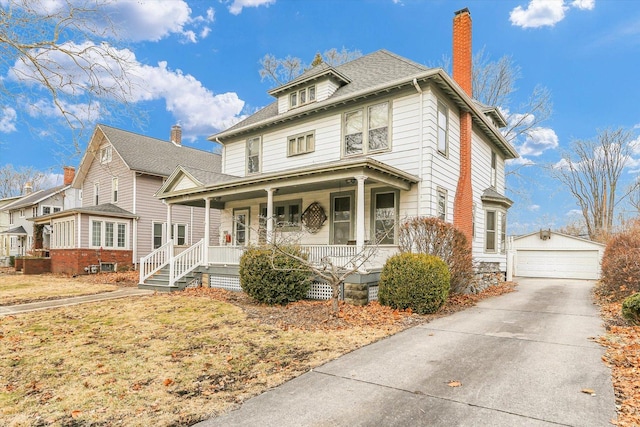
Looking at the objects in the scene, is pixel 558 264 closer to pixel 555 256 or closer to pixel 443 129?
pixel 555 256

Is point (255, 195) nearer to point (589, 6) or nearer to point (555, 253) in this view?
point (555, 253)

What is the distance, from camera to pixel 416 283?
8477 mm

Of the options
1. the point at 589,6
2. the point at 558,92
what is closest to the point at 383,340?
the point at 589,6

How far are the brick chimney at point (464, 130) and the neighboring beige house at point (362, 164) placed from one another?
4cm

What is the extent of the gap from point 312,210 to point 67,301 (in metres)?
8.05

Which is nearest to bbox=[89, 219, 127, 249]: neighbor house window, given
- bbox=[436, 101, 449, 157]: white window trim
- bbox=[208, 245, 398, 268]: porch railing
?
bbox=[208, 245, 398, 268]: porch railing

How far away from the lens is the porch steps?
1308 centimetres

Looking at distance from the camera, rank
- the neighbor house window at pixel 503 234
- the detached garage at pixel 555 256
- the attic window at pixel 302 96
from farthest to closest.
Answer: the detached garage at pixel 555 256, the neighbor house window at pixel 503 234, the attic window at pixel 302 96

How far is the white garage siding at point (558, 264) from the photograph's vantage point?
62.2 ft

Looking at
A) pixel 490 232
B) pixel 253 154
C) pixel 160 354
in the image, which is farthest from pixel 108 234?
pixel 490 232

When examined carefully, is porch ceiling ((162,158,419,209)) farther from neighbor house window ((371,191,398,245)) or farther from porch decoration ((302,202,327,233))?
porch decoration ((302,202,327,233))

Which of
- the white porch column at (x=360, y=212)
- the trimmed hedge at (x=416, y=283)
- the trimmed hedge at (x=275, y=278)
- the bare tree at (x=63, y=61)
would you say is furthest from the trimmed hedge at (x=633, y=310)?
the bare tree at (x=63, y=61)

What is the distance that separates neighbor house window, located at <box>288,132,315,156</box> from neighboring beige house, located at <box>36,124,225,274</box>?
652 centimetres

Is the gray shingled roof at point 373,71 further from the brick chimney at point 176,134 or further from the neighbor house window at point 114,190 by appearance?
the brick chimney at point 176,134
